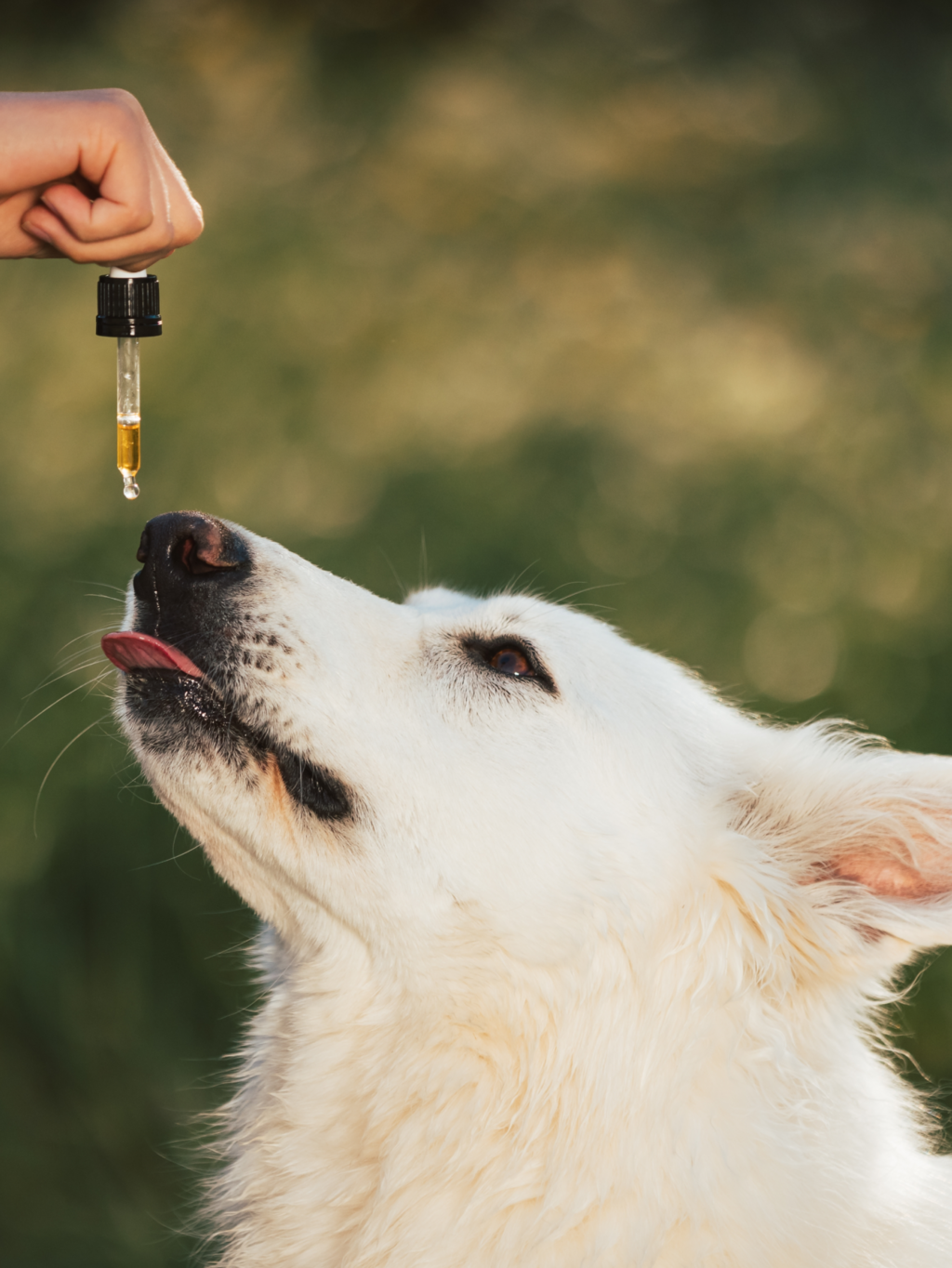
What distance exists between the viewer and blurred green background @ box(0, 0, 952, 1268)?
14.7 ft

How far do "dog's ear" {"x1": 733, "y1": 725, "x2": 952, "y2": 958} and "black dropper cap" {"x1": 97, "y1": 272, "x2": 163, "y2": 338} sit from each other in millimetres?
1417

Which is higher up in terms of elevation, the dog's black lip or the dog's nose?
the dog's nose

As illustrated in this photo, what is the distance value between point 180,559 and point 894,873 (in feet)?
4.62

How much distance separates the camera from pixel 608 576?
18.0 feet

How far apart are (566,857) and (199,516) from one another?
910 mm

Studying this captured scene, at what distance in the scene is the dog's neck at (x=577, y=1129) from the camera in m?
2.08

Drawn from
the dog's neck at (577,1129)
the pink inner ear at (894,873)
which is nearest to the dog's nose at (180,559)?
the dog's neck at (577,1129)

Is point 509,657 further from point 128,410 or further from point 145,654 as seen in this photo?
point 128,410

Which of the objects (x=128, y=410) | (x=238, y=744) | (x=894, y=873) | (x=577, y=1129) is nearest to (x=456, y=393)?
(x=128, y=410)

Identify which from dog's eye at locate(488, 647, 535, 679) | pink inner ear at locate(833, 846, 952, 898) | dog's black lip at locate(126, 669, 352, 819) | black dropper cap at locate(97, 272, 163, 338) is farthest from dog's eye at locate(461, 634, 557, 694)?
black dropper cap at locate(97, 272, 163, 338)

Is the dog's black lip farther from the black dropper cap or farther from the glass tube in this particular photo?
the black dropper cap

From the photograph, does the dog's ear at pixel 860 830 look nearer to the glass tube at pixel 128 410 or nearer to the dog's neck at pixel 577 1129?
the dog's neck at pixel 577 1129

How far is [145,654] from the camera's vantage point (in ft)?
7.40

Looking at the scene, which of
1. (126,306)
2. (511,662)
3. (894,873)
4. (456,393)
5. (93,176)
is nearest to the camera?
(93,176)
